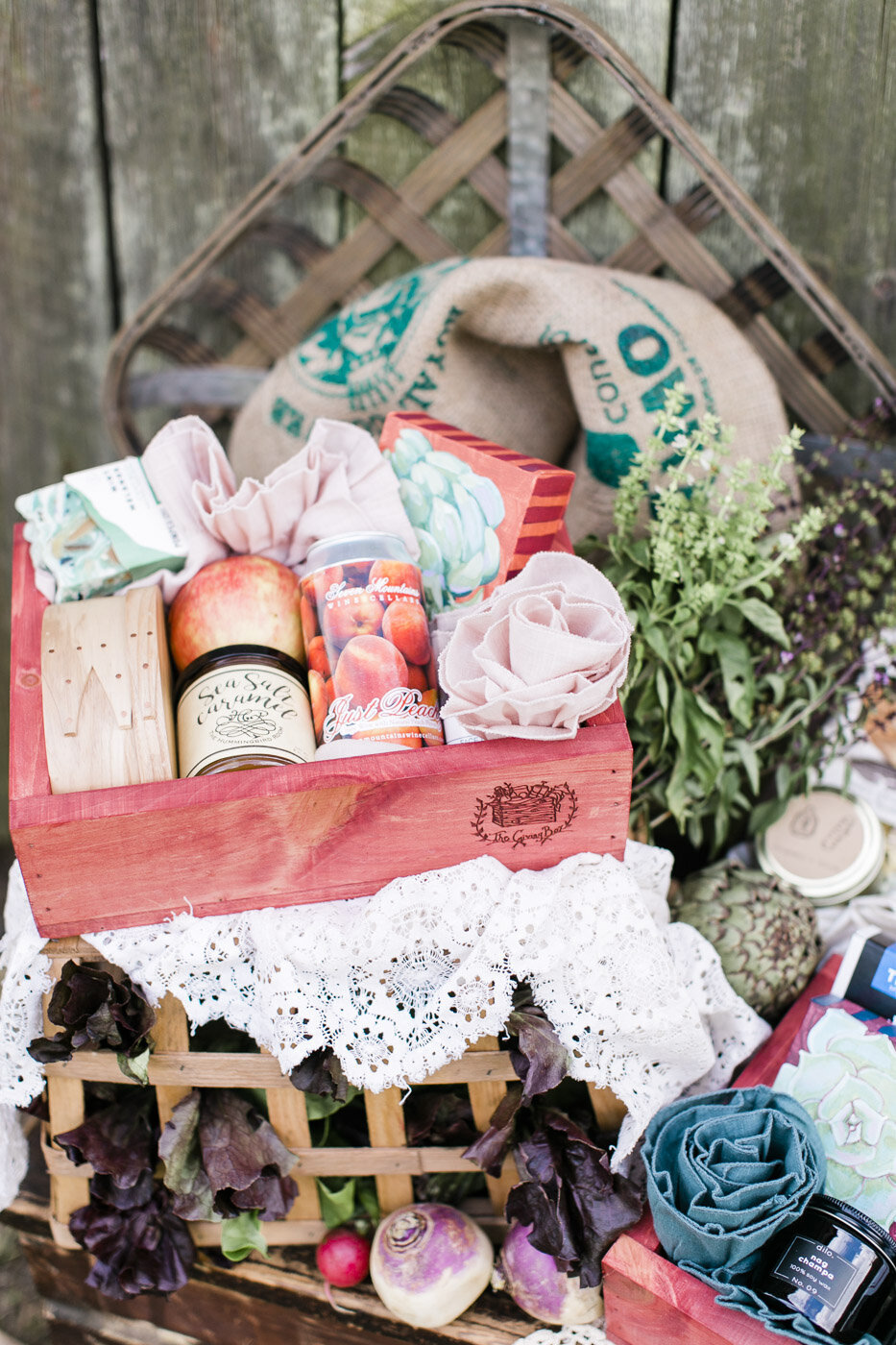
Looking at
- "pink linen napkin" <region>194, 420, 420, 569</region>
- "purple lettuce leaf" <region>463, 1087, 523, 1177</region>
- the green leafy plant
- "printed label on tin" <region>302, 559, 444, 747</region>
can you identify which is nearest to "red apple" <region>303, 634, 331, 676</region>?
"printed label on tin" <region>302, 559, 444, 747</region>

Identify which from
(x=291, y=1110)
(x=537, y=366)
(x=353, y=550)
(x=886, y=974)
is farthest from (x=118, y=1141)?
(x=537, y=366)

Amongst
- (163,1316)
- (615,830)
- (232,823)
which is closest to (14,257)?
(232,823)

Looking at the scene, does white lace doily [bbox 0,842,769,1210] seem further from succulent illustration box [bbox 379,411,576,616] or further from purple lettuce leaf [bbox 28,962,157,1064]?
succulent illustration box [bbox 379,411,576,616]

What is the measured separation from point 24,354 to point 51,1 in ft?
1.62

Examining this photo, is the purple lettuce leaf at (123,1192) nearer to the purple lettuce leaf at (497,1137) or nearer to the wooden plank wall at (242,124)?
the purple lettuce leaf at (497,1137)

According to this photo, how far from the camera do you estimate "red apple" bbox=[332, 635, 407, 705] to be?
0.86 m

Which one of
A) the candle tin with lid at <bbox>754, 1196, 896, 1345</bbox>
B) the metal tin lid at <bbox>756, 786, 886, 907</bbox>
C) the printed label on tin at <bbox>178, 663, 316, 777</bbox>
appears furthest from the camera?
the metal tin lid at <bbox>756, 786, 886, 907</bbox>

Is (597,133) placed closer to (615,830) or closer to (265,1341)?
(615,830)

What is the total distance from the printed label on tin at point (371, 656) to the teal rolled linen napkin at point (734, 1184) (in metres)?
0.40

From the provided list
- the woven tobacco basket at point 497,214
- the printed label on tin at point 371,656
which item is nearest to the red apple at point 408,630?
the printed label on tin at point 371,656

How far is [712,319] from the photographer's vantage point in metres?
1.19

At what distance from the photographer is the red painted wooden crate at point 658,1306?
29.3 inches

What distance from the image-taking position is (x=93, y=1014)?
0.83 meters

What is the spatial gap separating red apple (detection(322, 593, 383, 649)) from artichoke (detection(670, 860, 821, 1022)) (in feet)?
1.54
